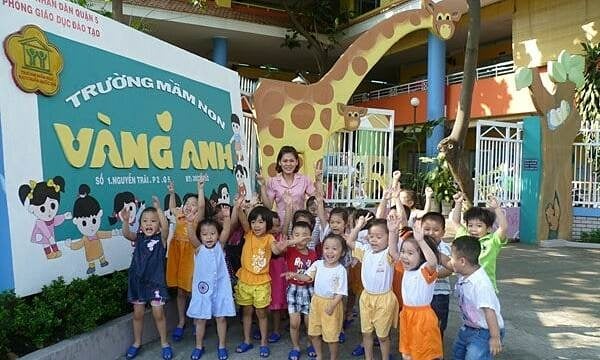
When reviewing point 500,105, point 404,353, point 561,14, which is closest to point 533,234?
point 500,105

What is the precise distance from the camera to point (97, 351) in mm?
3918

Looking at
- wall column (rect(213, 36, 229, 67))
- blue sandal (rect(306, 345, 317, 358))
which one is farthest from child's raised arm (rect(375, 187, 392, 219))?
wall column (rect(213, 36, 229, 67))

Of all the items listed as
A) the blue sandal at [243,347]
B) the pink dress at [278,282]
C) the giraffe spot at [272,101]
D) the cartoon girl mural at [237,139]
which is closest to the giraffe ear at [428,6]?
the giraffe spot at [272,101]

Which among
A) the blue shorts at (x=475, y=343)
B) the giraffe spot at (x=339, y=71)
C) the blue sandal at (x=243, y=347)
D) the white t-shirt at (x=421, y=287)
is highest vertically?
the giraffe spot at (x=339, y=71)

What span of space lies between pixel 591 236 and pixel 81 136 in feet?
31.9

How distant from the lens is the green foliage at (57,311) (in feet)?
11.5

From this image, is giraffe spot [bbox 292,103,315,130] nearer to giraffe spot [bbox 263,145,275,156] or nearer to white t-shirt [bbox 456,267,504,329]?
giraffe spot [bbox 263,145,275,156]

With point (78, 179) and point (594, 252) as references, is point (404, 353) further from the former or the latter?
point (594, 252)

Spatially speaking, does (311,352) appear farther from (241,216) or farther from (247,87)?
(247,87)

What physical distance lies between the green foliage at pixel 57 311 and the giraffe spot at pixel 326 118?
→ 16.6ft

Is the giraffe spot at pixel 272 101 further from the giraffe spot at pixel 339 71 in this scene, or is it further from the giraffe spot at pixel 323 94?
the giraffe spot at pixel 339 71

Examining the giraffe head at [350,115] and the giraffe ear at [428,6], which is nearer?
the giraffe head at [350,115]

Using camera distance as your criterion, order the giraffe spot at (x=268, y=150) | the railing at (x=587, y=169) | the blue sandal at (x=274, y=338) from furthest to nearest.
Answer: the railing at (x=587, y=169), the giraffe spot at (x=268, y=150), the blue sandal at (x=274, y=338)

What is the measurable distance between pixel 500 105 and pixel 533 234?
213 inches
